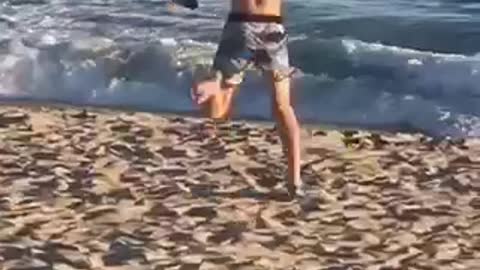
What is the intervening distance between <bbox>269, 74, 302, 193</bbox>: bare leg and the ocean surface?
461cm

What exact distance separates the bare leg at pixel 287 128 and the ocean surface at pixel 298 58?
461 cm

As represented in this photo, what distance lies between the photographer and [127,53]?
15562 millimetres

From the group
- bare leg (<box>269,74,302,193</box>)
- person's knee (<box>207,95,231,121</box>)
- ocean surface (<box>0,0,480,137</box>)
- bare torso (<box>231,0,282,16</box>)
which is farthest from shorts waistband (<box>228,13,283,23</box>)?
ocean surface (<box>0,0,480,137</box>)

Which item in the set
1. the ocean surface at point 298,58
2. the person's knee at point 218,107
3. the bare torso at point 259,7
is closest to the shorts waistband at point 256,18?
the bare torso at point 259,7

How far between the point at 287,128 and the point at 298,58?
8.14 m

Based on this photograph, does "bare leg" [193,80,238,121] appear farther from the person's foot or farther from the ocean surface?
the ocean surface

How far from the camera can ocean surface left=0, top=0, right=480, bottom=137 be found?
1343 cm

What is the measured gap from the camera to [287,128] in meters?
7.63

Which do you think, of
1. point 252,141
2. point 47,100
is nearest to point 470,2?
point 47,100

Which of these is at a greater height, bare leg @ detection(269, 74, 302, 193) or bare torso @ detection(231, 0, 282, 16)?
bare torso @ detection(231, 0, 282, 16)

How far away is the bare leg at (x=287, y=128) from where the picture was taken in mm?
7621

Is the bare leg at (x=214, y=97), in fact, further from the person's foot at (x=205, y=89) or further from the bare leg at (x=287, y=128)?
the bare leg at (x=287, y=128)

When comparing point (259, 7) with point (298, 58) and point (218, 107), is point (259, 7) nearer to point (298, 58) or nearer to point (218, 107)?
point (218, 107)

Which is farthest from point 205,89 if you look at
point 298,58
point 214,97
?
point 298,58
